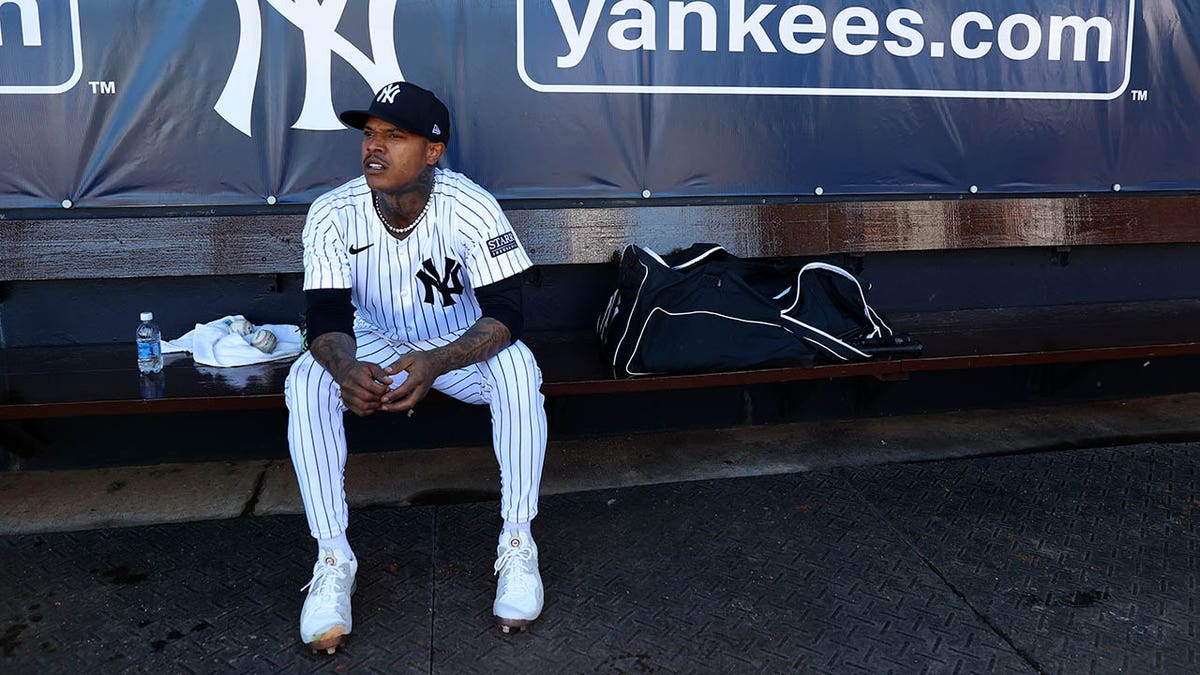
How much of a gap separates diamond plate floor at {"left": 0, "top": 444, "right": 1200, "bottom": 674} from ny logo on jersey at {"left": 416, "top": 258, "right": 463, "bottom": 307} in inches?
30.4

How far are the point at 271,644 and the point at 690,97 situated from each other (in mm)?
2494

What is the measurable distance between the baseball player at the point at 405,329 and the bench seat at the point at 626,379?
0.45m

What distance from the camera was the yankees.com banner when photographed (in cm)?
334

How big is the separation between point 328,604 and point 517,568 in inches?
19.1

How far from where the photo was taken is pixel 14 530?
118 inches

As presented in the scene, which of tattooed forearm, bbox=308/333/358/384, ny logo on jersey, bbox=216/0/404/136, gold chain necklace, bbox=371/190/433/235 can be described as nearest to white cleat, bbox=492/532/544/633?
tattooed forearm, bbox=308/333/358/384

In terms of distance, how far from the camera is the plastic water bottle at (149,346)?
320cm

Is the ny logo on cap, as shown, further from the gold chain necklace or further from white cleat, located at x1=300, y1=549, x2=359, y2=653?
white cleat, located at x1=300, y1=549, x2=359, y2=653

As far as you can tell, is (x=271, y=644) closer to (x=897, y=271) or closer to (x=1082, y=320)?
(x=897, y=271)

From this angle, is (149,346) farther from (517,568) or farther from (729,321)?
(729,321)

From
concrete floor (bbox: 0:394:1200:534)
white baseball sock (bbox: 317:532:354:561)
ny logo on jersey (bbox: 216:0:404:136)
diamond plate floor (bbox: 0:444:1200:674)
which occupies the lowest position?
diamond plate floor (bbox: 0:444:1200:674)

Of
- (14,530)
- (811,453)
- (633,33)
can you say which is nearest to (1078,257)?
(811,453)

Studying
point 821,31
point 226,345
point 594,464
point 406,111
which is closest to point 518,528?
point 594,464

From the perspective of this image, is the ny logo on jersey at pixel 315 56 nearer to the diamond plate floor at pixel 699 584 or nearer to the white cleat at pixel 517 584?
the diamond plate floor at pixel 699 584
